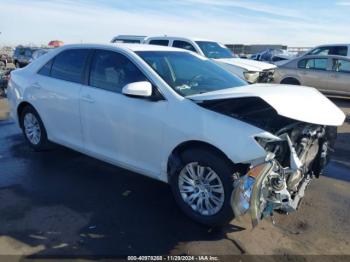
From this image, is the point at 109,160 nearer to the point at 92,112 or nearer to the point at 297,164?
the point at 92,112

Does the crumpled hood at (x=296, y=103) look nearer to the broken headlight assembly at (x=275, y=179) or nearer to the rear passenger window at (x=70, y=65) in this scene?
the broken headlight assembly at (x=275, y=179)

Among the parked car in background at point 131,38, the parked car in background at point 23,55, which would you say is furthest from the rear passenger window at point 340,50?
the parked car in background at point 23,55

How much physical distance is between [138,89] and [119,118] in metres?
0.56

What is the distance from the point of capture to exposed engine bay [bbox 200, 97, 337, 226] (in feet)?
11.8

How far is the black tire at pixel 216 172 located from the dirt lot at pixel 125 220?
11 centimetres

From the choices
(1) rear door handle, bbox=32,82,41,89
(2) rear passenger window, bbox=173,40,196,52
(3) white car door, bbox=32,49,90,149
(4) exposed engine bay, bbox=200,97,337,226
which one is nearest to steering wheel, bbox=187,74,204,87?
(4) exposed engine bay, bbox=200,97,337,226

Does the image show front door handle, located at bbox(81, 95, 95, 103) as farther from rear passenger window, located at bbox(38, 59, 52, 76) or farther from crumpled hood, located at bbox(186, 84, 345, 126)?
crumpled hood, located at bbox(186, 84, 345, 126)

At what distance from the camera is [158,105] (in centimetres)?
436

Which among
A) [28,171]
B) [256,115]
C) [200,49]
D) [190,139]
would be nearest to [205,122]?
[190,139]

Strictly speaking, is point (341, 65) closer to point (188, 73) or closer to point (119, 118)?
point (188, 73)

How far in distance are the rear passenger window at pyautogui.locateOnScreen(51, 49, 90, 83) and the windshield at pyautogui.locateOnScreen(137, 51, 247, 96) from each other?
37.5 inches

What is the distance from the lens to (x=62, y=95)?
17.9 feet

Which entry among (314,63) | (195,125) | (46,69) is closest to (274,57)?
(314,63)

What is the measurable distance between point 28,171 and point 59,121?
2.79ft
